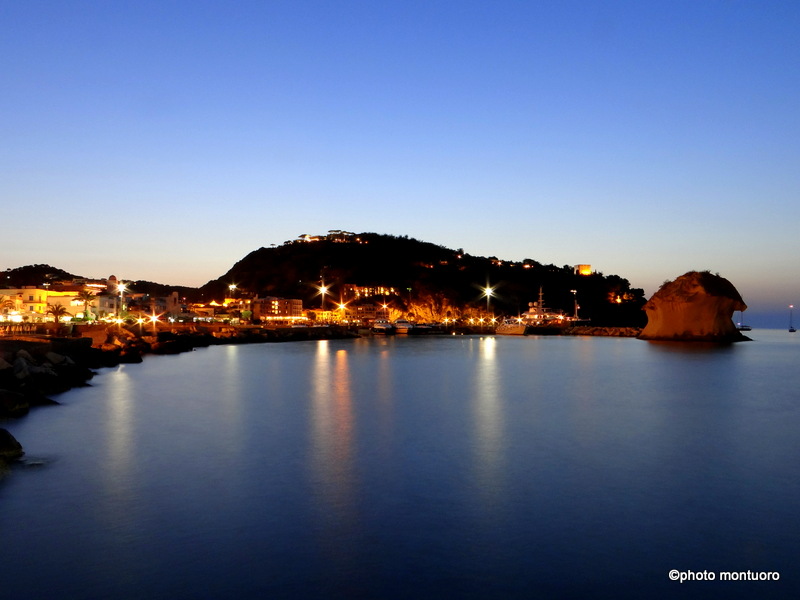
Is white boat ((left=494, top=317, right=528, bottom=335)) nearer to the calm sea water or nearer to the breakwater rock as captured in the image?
the breakwater rock

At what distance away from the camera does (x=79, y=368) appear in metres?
27.3

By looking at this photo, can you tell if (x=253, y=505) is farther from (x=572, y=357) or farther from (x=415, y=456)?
(x=572, y=357)

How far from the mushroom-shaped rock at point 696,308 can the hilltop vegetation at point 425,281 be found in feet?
193

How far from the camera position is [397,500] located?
9648 millimetres

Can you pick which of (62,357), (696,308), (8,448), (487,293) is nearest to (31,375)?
(62,357)

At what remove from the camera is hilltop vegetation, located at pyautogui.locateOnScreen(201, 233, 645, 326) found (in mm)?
130750

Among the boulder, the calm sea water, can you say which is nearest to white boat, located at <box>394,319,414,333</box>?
the calm sea water

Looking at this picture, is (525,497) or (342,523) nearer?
(342,523)

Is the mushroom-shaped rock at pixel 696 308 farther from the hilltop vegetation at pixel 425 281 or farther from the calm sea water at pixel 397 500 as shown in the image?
the hilltop vegetation at pixel 425 281

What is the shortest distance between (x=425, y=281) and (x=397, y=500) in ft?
414

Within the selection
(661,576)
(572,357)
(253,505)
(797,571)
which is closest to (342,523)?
(253,505)

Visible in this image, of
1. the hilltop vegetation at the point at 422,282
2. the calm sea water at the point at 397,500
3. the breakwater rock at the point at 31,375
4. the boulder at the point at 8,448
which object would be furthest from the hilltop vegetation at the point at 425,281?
the boulder at the point at 8,448

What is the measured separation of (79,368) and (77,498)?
66.0ft

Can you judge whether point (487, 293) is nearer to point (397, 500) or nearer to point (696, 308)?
point (696, 308)
